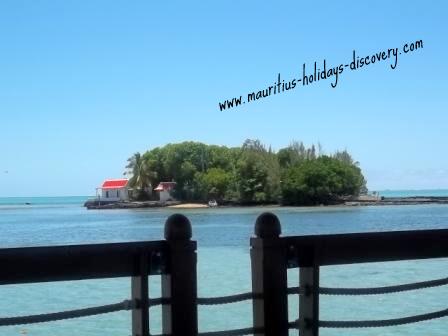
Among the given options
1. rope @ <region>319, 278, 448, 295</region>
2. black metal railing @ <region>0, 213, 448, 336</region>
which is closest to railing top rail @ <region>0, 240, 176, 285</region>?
black metal railing @ <region>0, 213, 448, 336</region>

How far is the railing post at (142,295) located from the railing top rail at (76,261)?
0.08ft

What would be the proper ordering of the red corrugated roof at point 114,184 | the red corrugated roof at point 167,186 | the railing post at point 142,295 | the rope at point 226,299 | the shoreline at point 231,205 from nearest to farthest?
the railing post at point 142,295
the rope at point 226,299
the shoreline at point 231,205
the red corrugated roof at point 167,186
the red corrugated roof at point 114,184

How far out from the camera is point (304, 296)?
3.96m

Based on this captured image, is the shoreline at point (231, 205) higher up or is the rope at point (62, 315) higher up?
the rope at point (62, 315)

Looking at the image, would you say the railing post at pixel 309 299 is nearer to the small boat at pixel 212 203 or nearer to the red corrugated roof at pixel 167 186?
the small boat at pixel 212 203

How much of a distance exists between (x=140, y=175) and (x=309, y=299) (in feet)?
400

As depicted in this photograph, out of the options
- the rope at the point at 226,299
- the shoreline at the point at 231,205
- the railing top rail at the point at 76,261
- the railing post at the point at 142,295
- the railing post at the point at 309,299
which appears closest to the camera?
the railing top rail at the point at 76,261

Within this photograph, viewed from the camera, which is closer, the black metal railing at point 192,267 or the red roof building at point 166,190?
the black metal railing at point 192,267

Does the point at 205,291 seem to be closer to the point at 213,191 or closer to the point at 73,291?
the point at 73,291

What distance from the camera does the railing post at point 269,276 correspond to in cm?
385

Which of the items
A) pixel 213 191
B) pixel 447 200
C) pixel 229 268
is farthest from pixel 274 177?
pixel 229 268

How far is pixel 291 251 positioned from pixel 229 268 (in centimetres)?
2454

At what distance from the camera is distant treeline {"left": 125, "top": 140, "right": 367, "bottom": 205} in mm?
108375

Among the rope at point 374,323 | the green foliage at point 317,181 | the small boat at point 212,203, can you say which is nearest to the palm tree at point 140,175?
the small boat at point 212,203
